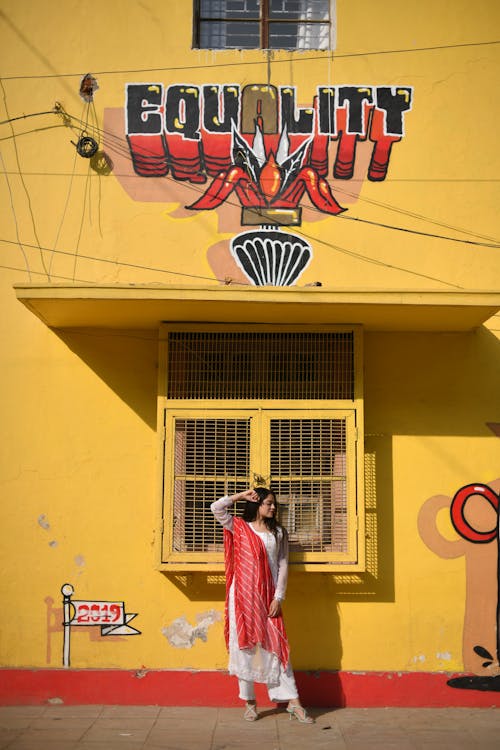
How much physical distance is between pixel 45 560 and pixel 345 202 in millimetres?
3642

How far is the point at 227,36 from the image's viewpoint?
7.07 metres

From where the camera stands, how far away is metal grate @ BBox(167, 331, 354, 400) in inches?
249

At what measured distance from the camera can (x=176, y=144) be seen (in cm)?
677

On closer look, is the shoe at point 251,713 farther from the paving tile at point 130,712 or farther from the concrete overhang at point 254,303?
the concrete overhang at point 254,303

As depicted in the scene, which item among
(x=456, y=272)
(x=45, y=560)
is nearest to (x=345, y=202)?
(x=456, y=272)

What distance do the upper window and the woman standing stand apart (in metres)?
3.78

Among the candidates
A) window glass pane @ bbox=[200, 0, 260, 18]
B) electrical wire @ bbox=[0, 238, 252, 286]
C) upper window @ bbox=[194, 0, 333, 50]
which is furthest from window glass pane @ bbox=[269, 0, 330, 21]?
electrical wire @ bbox=[0, 238, 252, 286]

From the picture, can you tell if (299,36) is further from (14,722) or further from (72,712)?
(14,722)

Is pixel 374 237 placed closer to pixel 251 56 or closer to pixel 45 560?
pixel 251 56

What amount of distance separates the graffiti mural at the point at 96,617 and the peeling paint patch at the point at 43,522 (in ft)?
1.79

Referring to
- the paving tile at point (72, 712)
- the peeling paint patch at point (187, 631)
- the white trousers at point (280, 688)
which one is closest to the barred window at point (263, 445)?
the peeling paint patch at point (187, 631)

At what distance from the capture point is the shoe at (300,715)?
5852mm

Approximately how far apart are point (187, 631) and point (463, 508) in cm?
229

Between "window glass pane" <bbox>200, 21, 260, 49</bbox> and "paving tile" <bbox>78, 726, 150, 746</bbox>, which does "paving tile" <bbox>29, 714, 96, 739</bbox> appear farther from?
"window glass pane" <bbox>200, 21, 260, 49</bbox>
